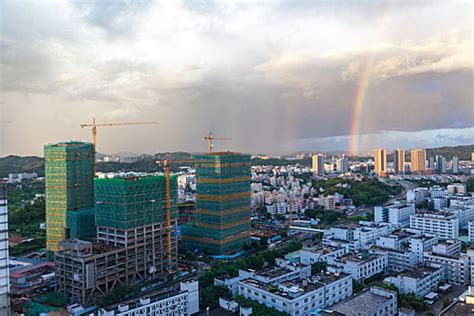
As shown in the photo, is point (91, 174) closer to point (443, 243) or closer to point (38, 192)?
point (443, 243)

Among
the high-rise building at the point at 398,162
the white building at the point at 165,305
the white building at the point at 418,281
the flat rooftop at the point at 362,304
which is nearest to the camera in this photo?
the flat rooftop at the point at 362,304

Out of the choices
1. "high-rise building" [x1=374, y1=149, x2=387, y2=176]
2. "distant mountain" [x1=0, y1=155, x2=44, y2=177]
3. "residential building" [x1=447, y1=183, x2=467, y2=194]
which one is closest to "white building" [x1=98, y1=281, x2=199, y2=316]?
"residential building" [x1=447, y1=183, x2=467, y2=194]

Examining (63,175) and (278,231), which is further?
(278,231)

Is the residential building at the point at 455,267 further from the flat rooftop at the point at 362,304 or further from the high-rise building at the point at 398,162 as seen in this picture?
the high-rise building at the point at 398,162

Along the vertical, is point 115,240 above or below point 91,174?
below

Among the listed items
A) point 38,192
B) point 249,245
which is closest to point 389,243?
point 249,245

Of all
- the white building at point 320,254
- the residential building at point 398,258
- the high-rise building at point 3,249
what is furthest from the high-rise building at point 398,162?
the high-rise building at point 3,249

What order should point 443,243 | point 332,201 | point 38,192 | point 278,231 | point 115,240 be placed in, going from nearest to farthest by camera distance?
point 115,240
point 443,243
point 278,231
point 332,201
point 38,192
